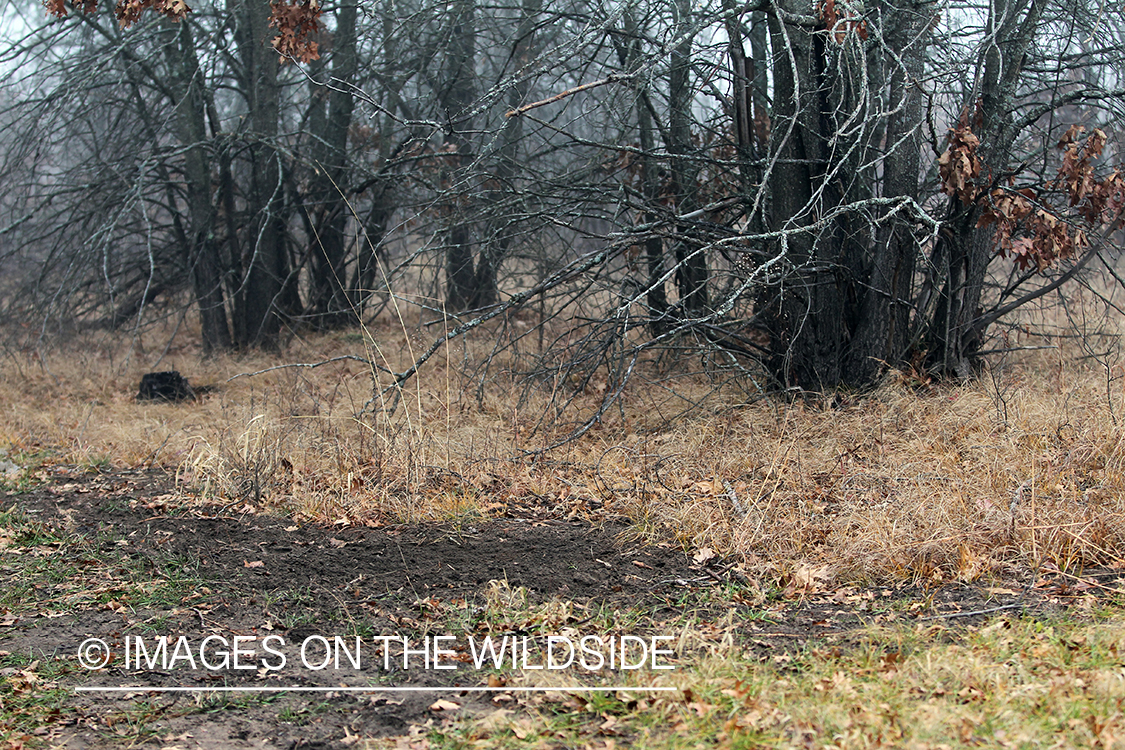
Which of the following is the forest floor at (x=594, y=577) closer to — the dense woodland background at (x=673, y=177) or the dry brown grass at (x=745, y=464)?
the dry brown grass at (x=745, y=464)

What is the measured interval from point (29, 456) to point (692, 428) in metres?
4.97

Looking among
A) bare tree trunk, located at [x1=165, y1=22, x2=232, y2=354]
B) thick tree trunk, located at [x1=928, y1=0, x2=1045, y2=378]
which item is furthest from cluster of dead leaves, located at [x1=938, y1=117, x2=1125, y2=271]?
bare tree trunk, located at [x1=165, y1=22, x2=232, y2=354]

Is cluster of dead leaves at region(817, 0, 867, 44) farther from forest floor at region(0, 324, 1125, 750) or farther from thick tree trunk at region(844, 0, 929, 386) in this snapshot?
forest floor at region(0, 324, 1125, 750)

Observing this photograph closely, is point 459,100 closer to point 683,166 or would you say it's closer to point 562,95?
point 683,166

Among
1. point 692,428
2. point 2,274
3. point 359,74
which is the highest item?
point 359,74

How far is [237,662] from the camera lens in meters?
3.60

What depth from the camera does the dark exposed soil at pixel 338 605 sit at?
10.4 feet

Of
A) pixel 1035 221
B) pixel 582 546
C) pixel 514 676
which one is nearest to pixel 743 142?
pixel 1035 221

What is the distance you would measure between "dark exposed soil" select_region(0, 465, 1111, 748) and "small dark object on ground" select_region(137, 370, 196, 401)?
147 inches

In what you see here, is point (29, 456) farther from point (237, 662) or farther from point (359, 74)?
point (359, 74)

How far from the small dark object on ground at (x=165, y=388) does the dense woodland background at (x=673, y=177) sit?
3.18 ft

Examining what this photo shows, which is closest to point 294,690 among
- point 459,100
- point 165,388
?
point 165,388

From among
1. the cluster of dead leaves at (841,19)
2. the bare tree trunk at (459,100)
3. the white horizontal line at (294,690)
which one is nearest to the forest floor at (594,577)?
the white horizontal line at (294,690)

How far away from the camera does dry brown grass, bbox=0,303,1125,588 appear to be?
4336mm
